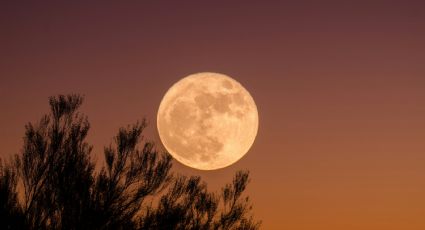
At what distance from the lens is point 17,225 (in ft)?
54.8

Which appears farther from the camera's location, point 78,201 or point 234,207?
point 234,207

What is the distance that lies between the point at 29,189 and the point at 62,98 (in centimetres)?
316

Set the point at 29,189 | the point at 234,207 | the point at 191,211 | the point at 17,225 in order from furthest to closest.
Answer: the point at 234,207
the point at 191,211
the point at 29,189
the point at 17,225

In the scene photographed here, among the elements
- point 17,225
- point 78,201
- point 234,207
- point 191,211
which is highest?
point 234,207

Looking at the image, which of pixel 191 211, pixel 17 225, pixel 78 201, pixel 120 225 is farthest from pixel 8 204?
pixel 191 211

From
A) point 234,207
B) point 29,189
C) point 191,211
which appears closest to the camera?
point 29,189

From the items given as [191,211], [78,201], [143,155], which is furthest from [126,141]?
[191,211]

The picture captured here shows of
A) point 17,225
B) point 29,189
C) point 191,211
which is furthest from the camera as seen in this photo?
point 191,211

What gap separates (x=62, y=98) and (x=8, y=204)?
3963 mm

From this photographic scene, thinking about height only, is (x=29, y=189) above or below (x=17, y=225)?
above

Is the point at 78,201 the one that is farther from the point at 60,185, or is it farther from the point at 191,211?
the point at 191,211

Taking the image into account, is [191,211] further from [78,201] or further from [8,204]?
[8,204]

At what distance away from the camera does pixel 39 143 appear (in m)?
18.4

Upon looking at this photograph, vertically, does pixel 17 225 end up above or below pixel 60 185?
below
